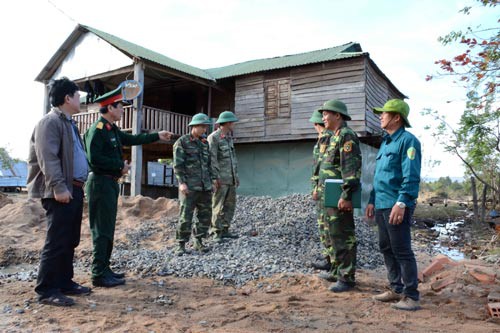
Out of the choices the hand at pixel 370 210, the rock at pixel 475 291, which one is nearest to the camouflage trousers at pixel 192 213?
the hand at pixel 370 210

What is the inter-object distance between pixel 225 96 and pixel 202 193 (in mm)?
9932

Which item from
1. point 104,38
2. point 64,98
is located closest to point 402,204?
point 64,98

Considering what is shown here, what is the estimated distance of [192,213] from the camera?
5051mm

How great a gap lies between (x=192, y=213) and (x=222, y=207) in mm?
964

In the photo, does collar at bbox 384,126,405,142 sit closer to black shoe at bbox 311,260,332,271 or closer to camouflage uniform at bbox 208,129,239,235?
black shoe at bbox 311,260,332,271

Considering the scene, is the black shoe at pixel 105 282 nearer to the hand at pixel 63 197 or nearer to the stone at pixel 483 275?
the hand at pixel 63 197

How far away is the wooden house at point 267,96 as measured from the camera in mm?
10922

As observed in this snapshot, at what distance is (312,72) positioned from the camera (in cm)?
1167

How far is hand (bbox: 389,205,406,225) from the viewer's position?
294 centimetres

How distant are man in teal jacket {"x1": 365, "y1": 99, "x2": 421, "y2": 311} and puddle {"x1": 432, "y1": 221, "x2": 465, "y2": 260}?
5370 mm

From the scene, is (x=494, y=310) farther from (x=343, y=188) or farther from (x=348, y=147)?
(x=348, y=147)

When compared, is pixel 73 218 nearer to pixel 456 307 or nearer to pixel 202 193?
pixel 202 193

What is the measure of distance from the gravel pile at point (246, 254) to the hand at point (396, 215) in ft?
5.35

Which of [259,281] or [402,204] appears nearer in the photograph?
[402,204]
